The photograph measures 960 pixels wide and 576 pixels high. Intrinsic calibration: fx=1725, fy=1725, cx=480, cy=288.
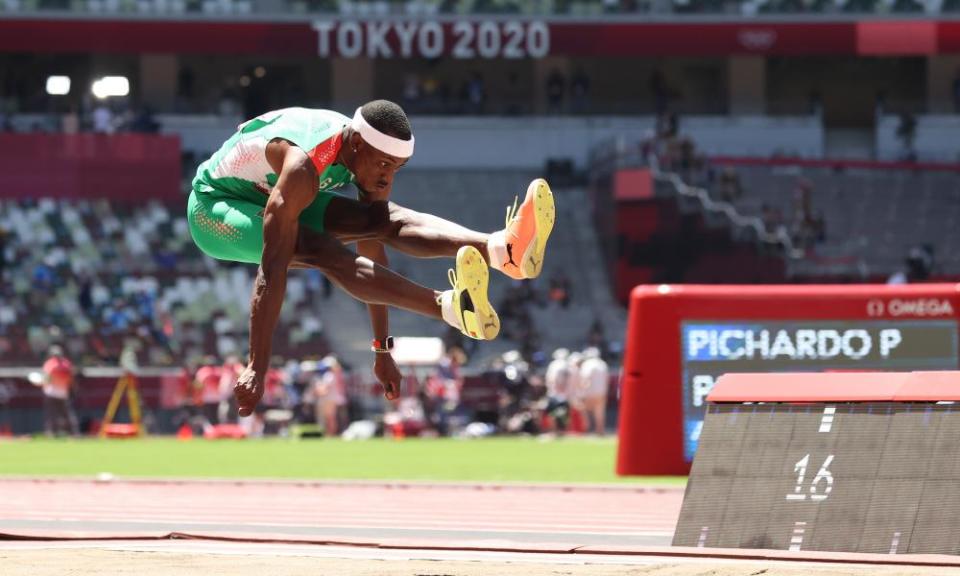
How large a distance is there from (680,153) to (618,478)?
1922 centimetres

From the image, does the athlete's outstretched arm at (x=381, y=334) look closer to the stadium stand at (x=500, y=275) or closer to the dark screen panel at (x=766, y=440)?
the dark screen panel at (x=766, y=440)

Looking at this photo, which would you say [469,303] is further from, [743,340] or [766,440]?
[743,340]

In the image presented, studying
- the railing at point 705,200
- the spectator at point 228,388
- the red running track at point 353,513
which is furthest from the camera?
the railing at point 705,200

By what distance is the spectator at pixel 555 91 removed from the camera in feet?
132

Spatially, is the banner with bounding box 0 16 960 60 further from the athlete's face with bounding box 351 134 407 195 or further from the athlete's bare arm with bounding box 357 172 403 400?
the athlete's face with bounding box 351 134 407 195

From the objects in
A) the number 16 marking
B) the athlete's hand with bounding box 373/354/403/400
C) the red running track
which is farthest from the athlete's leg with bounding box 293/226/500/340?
the number 16 marking

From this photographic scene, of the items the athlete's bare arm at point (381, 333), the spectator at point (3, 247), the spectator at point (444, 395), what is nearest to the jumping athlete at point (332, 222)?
the athlete's bare arm at point (381, 333)

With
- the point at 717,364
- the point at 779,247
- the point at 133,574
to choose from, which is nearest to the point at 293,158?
the point at 133,574

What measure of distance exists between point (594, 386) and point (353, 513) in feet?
48.1

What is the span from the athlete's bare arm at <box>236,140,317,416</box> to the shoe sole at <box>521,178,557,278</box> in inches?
42.3

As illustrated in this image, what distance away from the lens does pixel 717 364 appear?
14.8m

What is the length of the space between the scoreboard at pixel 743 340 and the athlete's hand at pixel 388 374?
6.54m

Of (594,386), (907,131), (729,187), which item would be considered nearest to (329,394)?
(594,386)

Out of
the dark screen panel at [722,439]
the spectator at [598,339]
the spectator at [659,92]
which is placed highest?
the dark screen panel at [722,439]
